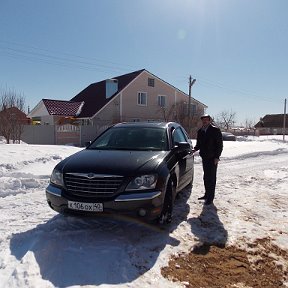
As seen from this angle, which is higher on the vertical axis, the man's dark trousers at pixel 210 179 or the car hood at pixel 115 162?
the car hood at pixel 115 162

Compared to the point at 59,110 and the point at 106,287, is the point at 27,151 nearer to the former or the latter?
the point at 106,287

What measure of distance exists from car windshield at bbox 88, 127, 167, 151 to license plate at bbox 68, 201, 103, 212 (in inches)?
56.8

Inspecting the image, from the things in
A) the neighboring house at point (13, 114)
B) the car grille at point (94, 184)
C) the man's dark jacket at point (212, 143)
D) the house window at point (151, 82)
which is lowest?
the car grille at point (94, 184)

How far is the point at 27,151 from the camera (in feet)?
36.8

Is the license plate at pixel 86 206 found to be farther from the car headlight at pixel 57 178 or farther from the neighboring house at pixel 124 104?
the neighboring house at pixel 124 104

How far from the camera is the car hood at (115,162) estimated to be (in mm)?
4500

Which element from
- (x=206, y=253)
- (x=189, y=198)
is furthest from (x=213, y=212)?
(x=206, y=253)

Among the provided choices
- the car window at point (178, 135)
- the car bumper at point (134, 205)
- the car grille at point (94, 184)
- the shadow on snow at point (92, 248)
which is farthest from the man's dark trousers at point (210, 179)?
the car grille at point (94, 184)

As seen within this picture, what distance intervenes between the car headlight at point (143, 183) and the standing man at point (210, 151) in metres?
2.35

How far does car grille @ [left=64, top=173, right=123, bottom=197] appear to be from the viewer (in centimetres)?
439

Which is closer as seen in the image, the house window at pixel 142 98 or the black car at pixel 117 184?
the black car at pixel 117 184

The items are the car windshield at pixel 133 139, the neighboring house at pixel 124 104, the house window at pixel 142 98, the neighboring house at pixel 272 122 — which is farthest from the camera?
the neighboring house at pixel 272 122

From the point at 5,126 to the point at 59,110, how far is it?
10405 mm

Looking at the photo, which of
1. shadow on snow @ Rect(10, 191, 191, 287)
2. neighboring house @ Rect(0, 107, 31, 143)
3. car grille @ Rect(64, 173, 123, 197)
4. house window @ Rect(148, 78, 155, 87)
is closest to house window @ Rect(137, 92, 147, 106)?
house window @ Rect(148, 78, 155, 87)
